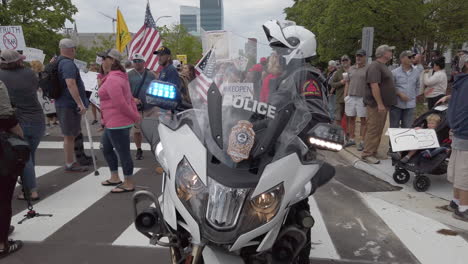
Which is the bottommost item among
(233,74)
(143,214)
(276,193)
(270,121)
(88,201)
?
(88,201)

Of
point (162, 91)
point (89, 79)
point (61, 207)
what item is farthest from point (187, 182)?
point (89, 79)

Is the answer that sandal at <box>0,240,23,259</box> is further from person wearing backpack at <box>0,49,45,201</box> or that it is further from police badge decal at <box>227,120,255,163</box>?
police badge decal at <box>227,120,255,163</box>

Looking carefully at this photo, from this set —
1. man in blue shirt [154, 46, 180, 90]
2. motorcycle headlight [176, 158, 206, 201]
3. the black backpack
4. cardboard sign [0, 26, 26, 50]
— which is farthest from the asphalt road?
cardboard sign [0, 26, 26, 50]

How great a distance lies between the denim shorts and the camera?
6.20 m

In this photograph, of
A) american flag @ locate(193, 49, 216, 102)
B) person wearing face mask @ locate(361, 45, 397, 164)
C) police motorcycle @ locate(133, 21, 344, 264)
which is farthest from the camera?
person wearing face mask @ locate(361, 45, 397, 164)

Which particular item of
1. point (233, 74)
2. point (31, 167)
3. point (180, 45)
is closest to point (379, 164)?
point (233, 74)

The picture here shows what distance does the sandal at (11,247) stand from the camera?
3.76 meters

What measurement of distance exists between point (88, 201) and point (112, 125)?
1123 millimetres

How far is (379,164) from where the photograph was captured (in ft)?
23.0

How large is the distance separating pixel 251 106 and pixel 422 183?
4.29 m

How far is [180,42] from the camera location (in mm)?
45281

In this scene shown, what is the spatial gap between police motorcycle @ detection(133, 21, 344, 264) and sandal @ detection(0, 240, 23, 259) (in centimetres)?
205

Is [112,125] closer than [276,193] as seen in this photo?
No

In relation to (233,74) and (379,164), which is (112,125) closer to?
(233,74)
